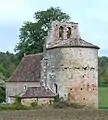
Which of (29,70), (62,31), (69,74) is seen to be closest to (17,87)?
(29,70)

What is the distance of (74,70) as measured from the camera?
48344 mm

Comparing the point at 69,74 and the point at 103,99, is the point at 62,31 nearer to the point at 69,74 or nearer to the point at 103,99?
the point at 69,74

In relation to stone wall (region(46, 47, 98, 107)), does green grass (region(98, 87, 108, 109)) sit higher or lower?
lower

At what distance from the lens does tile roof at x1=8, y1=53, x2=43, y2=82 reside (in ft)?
172

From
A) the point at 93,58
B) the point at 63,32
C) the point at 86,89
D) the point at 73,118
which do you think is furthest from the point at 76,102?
the point at 73,118

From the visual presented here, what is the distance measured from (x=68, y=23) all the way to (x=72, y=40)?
389cm

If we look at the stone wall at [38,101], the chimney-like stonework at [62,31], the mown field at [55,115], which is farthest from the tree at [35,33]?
the mown field at [55,115]

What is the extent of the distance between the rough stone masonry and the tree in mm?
11674

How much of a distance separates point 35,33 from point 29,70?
9.35 metres

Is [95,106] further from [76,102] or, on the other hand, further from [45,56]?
[45,56]

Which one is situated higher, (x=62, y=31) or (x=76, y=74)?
(x=62, y=31)

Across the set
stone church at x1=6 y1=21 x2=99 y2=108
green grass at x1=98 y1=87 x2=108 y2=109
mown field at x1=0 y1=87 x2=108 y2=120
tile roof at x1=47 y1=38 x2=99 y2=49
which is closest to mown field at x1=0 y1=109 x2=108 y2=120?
mown field at x1=0 y1=87 x2=108 y2=120

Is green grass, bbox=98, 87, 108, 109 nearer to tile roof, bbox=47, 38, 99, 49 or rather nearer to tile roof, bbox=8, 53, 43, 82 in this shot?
tile roof, bbox=8, 53, 43, 82

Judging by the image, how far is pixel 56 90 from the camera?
49.4 m
